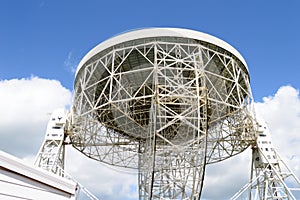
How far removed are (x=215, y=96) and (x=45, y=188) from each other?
46.2 ft

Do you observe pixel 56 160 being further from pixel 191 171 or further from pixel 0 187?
pixel 0 187

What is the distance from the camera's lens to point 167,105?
18734 millimetres

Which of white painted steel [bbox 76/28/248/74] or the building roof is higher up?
white painted steel [bbox 76/28/248/74]

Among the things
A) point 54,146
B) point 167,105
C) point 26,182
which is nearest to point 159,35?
point 167,105

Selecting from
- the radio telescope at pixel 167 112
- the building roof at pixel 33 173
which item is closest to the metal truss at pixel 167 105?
the radio telescope at pixel 167 112

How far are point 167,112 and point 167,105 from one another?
1.98 meters

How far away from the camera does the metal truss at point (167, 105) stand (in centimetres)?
1628

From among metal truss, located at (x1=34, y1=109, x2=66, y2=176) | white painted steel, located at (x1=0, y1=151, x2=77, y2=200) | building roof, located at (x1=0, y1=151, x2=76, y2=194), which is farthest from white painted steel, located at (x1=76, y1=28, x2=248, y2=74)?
white painted steel, located at (x1=0, y1=151, x2=77, y2=200)

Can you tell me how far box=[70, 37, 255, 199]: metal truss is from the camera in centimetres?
1628

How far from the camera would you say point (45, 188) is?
6.82m

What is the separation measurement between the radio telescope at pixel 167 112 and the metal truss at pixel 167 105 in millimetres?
59

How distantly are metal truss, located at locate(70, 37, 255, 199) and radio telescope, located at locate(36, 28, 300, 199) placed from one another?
0.19 feet

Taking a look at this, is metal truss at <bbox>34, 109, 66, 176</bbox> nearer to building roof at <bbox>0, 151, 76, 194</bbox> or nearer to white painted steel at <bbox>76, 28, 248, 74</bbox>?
white painted steel at <bbox>76, 28, 248, 74</bbox>

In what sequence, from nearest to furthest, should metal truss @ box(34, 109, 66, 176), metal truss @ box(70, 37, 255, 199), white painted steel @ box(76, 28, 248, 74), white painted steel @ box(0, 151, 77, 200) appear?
white painted steel @ box(0, 151, 77, 200)
metal truss @ box(70, 37, 255, 199)
white painted steel @ box(76, 28, 248, 74)
metal truss @ box(34, 109, 66, 176)
